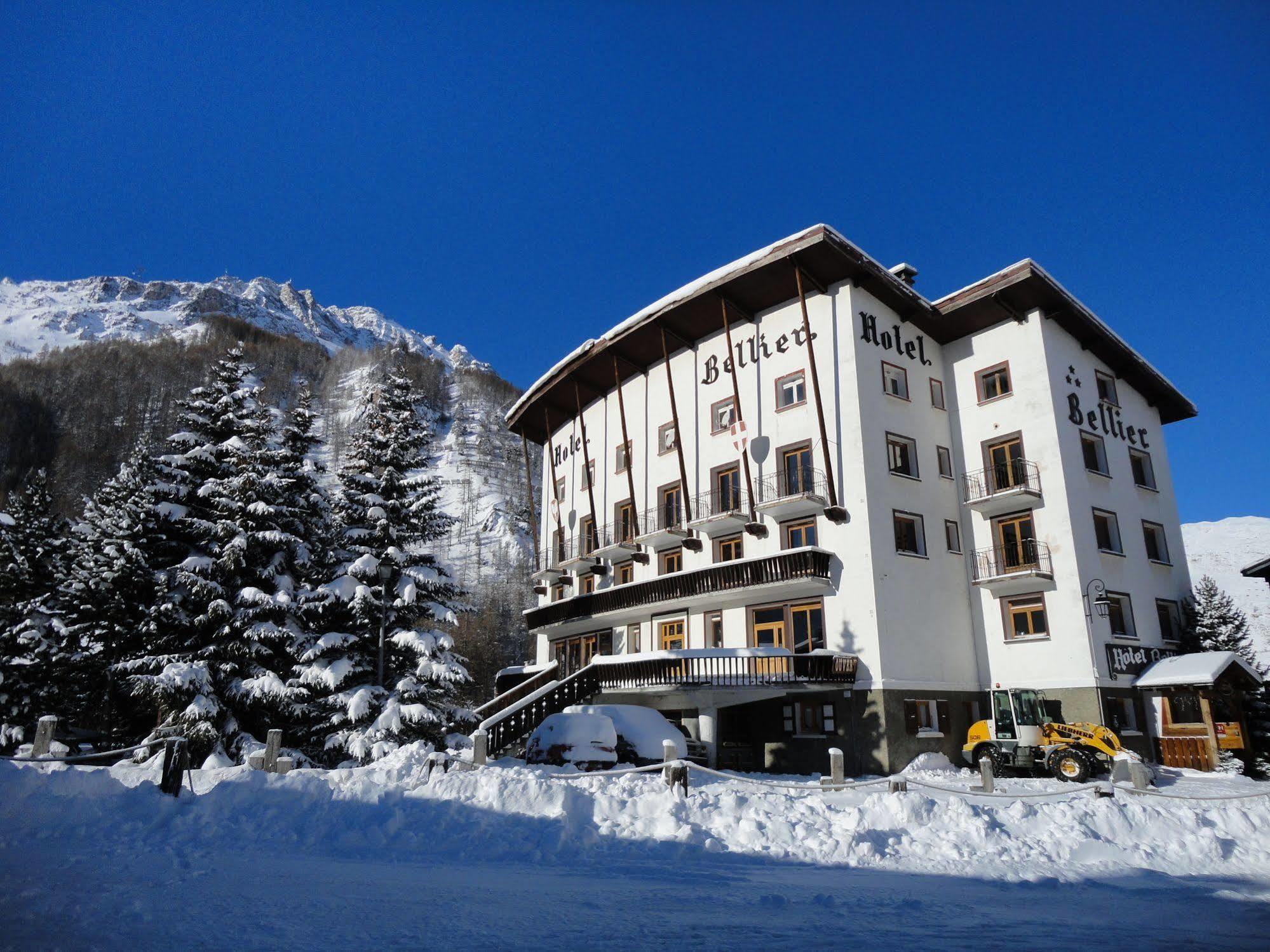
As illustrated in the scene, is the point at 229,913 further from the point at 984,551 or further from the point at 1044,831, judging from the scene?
the point at 984,551

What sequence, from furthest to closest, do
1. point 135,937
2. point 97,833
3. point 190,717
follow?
point 190,717 < point 97,833 < point 135,937

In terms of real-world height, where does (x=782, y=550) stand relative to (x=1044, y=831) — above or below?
above

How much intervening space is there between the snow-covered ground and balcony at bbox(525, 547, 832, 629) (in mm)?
12471

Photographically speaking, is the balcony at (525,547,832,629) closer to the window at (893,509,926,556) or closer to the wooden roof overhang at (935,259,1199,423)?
the window at (893,509,926,556)

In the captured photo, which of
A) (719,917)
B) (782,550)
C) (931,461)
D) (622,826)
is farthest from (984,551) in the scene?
(719,917)

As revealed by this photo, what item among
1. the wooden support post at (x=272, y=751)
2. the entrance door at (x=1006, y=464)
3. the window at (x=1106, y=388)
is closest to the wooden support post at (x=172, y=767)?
the wooden support post at (x=272, y=751)

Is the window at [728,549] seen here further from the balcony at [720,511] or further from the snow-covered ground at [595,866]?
the snow-covered ground at [595,866]

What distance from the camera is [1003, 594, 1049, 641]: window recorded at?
92.5 feet

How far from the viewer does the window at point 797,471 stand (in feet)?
96.1

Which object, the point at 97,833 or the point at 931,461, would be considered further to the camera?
the point at 931,461

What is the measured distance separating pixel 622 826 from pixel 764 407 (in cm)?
2151

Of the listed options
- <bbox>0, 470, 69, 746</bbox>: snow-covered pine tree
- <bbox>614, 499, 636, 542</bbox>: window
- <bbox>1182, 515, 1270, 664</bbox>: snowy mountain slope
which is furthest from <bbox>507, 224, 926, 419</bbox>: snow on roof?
<bbox>1182, 515, 1270, 664</bbox>: snowy mountain slope

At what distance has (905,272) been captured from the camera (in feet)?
110

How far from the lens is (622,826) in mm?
12266
